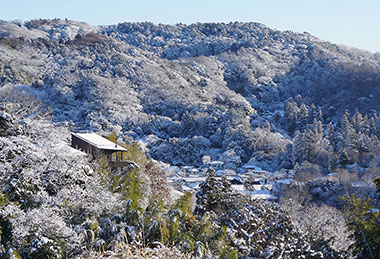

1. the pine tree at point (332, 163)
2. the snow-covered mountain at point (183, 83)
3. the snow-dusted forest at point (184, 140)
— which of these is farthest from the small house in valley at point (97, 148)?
the snow-covered mountain at point (183, 83)

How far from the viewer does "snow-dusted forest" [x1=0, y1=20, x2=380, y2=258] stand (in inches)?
384

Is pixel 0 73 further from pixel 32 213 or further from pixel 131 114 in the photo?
pixel 32 213

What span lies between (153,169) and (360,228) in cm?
1683

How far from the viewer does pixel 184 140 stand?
8288 centimetres

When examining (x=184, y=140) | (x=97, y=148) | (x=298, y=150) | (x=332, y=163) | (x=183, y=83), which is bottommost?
(x=184, y=140)

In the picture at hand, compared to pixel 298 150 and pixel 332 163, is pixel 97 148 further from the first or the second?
pixel 298 150

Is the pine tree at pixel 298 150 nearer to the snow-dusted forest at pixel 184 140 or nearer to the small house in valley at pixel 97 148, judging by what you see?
the snow-dusted forest at pixel 184 140

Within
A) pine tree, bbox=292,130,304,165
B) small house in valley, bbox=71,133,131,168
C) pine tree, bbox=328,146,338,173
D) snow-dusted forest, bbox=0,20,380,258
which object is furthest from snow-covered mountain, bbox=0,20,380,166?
small house in valley, bbox=71,133,131,168

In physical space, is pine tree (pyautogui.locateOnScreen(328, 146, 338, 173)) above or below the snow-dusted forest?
below

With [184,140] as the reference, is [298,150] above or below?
above

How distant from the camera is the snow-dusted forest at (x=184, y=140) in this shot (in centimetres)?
974

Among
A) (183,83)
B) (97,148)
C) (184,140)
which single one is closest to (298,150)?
(184,140)

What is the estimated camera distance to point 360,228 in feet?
40.1

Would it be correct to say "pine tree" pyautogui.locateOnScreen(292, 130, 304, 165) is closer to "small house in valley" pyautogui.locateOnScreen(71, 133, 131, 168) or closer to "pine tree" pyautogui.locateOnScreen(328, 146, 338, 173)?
"pine tree" pyautogui.locateOnScreen(328, 146, 338, 173)
